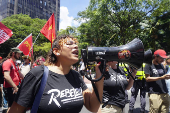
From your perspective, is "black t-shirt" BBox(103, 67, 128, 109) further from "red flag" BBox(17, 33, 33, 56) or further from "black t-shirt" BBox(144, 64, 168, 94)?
"red flag" BBox(17, 33, 33, 56)

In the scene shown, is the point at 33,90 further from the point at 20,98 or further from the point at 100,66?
the point at 100,66

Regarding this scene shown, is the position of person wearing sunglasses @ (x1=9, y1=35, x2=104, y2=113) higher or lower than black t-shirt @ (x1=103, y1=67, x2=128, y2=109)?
higher

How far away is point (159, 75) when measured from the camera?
3408mm

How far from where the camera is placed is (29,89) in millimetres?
1298

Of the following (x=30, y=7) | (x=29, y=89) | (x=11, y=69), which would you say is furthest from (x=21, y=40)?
(x=30, y=7)

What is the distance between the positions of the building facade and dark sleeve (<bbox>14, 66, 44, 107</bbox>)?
62.1 meters

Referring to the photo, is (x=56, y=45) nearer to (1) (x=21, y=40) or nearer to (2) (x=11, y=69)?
(2) (x=11, y=69)

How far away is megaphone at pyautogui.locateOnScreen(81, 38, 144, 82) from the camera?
1412mm

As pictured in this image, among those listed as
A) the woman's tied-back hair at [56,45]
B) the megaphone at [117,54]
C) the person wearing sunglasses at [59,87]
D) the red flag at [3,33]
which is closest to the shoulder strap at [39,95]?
the person wearing sunglasses at [59,87]

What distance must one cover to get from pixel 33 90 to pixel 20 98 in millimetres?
125

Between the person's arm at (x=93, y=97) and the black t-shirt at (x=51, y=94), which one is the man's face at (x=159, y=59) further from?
the black t-shirt at (x=51, y=94)

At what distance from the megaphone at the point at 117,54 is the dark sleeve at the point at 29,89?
47 cm

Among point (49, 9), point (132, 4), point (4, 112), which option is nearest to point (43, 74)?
point (4, 112)

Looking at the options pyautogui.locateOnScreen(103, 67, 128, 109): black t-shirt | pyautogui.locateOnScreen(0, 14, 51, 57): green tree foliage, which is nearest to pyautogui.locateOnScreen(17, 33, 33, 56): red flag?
pyautogui.locateOnScreen(103, 67, 128, 109): black t-shirt
